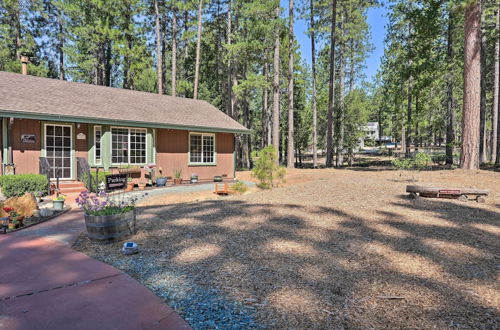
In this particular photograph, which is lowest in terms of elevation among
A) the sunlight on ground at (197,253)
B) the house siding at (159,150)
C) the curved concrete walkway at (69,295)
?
the curved concrete walkway at (69,295)

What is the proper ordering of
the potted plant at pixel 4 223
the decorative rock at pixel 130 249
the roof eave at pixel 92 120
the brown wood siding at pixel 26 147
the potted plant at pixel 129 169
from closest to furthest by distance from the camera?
the decorative rock at pixel 130 249 → the potted plant at pixel 4 223 → the roof eave at pixel 92 120 → the brown wood siding at pixel 26 147 → the potted plant at pixel 129 169

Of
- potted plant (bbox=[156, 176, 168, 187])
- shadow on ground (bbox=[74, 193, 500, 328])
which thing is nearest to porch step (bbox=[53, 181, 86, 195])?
potted plant (bbox=[156, 176, 168, 187])

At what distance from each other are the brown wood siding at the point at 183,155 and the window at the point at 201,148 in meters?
0.25

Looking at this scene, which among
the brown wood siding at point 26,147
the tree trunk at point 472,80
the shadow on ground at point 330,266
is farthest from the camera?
the tree trunk at point 472,80

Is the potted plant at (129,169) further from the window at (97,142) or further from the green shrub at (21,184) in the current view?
the green shrub at (21,184)

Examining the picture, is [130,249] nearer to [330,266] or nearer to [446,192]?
[330,266]

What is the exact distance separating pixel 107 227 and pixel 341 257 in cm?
364

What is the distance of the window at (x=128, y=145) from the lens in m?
12.2

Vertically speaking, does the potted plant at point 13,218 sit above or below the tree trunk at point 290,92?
below

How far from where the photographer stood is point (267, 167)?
11172 millimetres

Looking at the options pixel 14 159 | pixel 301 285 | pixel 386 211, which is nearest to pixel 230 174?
pixel 14 159

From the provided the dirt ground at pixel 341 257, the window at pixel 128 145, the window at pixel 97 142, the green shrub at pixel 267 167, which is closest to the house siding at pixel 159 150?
the window at pixel 97 142

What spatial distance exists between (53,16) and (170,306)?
32.1 meters

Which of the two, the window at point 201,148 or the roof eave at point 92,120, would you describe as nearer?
the roof eave at point 92,120
